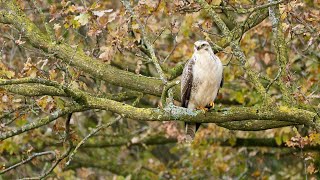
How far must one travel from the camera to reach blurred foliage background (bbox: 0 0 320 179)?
29.4 ft

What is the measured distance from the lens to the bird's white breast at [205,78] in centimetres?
886

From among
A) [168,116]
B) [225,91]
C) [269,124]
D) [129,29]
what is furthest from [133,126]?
[168,116]

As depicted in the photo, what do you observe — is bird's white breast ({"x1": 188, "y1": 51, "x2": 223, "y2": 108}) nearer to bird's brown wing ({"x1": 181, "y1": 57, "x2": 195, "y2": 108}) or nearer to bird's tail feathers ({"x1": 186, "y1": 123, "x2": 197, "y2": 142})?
bird's brown wing ({"x1": 181, "y1": 57, "x2": 195, "y2": 108})

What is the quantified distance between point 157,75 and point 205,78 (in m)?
2.06

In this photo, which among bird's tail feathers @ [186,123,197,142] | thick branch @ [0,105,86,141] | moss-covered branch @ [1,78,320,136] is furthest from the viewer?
bird's tail feathers @ [186,123,197,142]

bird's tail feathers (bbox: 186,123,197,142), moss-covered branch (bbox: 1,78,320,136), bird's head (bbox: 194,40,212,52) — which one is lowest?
bird's tail feathers (bbox: 186,123,197,142)

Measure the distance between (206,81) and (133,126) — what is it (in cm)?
634

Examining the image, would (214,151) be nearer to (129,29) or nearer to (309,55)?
(309,55)

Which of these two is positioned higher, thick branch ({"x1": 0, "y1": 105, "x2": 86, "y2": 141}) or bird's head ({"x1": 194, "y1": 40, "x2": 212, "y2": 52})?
bird's head ({"x1": 194, "y1": 40, "x2": 212, "y2": 52})

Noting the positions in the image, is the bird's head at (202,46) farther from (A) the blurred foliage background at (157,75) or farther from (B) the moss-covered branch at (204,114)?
(B) the moss-covered branch at (204,114)

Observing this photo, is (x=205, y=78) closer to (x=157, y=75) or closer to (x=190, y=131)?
(x=190, y=131)

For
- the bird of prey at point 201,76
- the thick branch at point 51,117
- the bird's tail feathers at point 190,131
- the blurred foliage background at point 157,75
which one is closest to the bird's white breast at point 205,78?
the bird of prey at point 201,76

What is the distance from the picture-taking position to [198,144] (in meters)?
13.1

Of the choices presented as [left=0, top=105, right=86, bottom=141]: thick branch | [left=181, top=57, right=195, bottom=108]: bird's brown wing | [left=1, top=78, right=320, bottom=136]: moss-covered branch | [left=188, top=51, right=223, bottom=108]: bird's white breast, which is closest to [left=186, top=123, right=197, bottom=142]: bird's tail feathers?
[left=188, top=51, right=223, bottom=108]: bird's white breast
